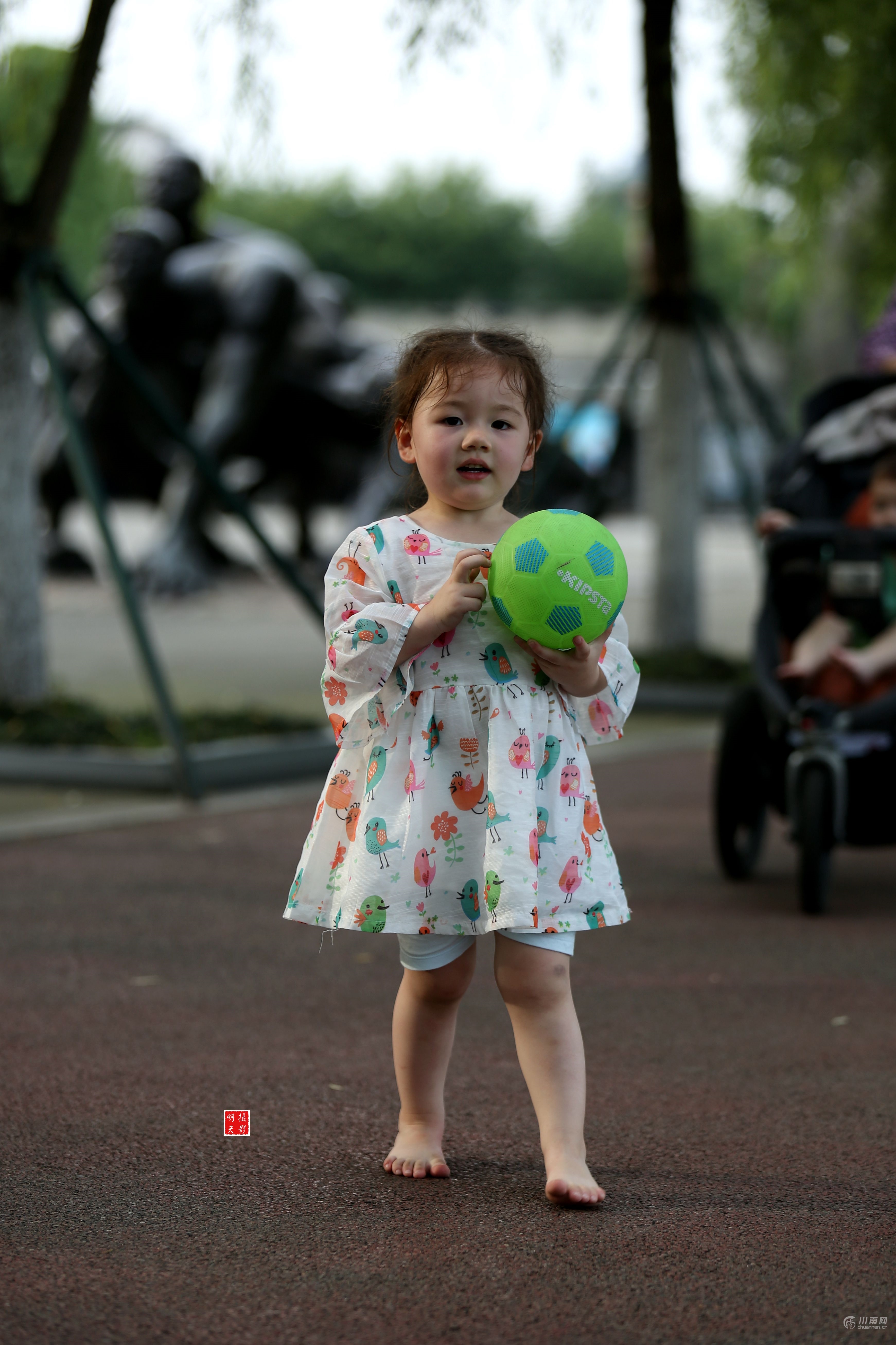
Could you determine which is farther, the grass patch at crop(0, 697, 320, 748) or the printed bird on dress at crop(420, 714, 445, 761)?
the grass patch at crop(0, 697, 320, 748)

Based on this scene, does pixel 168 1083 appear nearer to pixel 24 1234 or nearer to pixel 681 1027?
pixel 24 1234

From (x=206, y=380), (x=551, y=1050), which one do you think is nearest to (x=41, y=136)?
(x=551, y=1050)

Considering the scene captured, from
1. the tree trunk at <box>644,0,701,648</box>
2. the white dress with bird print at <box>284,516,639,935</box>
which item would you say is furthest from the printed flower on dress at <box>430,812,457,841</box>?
the tree trunk at <box>644,0,701,648</box>

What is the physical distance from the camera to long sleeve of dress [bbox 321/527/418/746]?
2988mm

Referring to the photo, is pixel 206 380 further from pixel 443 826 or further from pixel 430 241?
pixel 430 241

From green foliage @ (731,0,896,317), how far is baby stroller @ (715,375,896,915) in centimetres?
452

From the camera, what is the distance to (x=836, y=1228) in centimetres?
292

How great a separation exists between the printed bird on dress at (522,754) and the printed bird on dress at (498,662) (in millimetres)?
117

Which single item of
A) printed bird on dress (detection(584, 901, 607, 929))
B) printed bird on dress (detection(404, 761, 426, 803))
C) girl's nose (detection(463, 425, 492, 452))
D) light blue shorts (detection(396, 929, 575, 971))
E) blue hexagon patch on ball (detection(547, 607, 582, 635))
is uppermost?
girl's nose (detection(463, 425, 492, 452))

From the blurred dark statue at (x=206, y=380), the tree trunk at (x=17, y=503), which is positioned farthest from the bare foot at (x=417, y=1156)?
the blurred dark statue at (x=206, y=380)

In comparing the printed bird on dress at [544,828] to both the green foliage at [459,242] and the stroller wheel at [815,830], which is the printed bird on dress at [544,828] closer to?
the stroller wheel at [815,830]

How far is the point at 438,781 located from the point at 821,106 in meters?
9.44

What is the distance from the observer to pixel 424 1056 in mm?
3172

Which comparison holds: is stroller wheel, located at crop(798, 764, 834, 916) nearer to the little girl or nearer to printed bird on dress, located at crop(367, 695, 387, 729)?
the little girl
